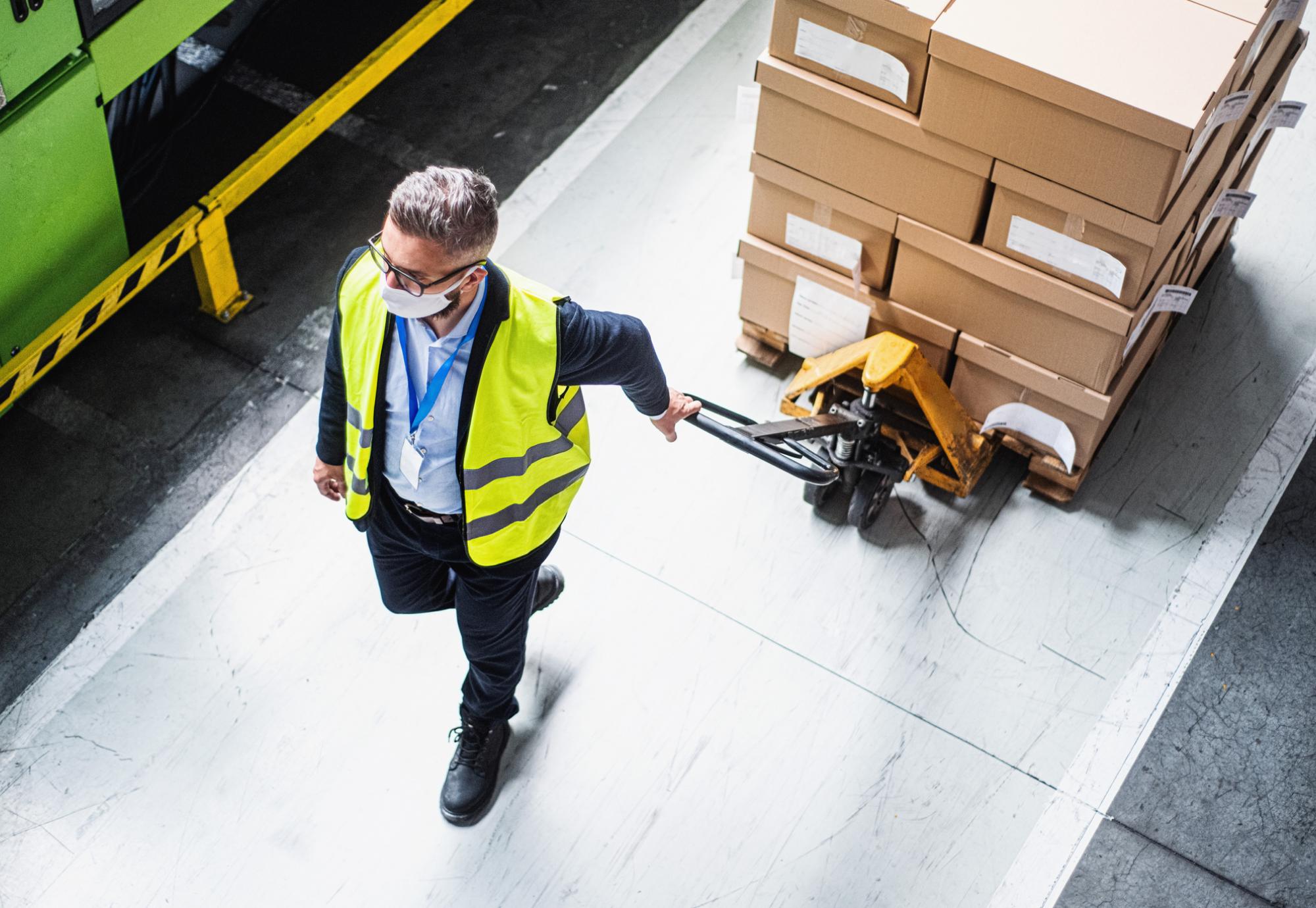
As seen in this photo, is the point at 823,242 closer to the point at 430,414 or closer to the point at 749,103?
the point at 749,103

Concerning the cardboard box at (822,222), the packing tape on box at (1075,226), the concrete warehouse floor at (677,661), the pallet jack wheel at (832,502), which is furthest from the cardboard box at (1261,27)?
the pallet jack wheel at (832,502)

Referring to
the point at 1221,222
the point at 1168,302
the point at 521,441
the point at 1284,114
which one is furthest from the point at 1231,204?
the point at 521,441

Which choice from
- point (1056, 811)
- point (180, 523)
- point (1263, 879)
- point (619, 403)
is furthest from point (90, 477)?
point (1263, 879)

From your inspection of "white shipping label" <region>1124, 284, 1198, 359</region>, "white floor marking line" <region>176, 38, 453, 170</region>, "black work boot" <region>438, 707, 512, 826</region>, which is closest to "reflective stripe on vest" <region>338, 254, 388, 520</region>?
"black work boot" <region>438, 707, 512, 826</region>

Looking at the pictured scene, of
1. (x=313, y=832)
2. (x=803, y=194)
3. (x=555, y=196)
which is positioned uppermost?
(x=803, y=194)

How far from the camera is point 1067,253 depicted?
4477 mm

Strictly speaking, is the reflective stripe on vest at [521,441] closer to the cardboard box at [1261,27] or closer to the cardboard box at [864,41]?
the cardboard box at [864,41]

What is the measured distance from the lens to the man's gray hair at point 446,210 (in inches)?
123

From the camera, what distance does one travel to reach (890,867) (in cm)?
437

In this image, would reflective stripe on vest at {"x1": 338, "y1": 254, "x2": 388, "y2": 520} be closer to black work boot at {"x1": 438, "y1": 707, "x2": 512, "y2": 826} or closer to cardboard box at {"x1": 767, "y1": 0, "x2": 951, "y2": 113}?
black work boot at {"x1": 438, "y1": 707, "x2": 512, "y2": 826}

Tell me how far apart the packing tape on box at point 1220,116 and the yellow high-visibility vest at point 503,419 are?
1972 mm

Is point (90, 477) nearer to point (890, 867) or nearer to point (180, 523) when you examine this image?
point (180, 523)

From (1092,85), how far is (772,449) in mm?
1415

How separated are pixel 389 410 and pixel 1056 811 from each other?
253cm
